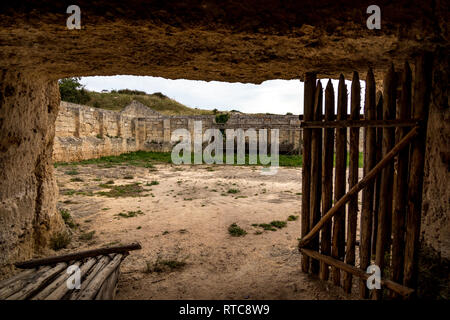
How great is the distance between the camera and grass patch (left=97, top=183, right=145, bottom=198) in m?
8.20

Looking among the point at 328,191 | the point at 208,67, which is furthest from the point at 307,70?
the point at 328,191

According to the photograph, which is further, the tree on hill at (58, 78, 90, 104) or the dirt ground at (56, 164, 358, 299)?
the tree on hill at (58, 78, 90, 104)

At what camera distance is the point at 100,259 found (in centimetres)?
320

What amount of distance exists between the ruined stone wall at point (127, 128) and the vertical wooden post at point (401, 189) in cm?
1589

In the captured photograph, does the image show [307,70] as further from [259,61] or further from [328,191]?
[328,191]

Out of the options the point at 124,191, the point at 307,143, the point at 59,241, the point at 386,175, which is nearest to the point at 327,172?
the point at 307,143

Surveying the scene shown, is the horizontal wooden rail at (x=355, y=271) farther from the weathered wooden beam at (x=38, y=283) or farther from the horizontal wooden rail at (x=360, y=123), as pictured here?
the weathered wooden beam at (x=38, y=283)

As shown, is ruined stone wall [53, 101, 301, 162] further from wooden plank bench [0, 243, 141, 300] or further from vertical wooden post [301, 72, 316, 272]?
vertical wooden post [301, 72, 316, 272]

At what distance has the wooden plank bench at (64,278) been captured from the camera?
227 cm

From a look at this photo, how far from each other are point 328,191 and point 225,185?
6795 millimetres

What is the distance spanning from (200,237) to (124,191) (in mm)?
4758

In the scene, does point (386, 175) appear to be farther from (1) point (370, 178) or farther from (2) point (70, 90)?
(2) point (70, 90)

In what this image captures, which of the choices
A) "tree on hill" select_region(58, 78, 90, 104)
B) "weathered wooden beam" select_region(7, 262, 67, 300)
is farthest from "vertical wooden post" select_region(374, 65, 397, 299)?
"tree on hill" select_region(58, 78, 90, 104)

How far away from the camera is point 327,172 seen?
3.28 m
